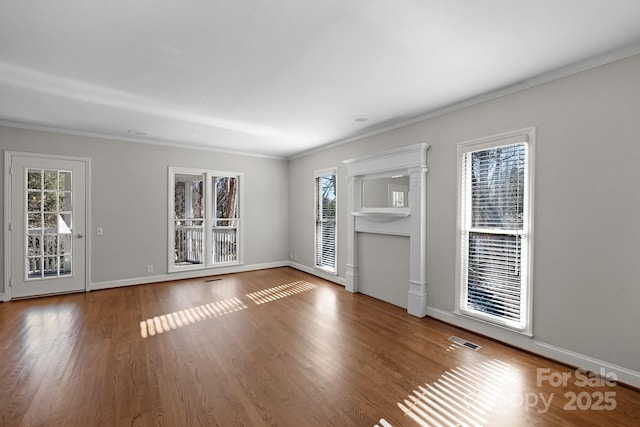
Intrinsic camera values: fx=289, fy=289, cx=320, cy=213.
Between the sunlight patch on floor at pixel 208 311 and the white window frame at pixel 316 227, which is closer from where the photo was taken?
the sunlight patch on floor at pixel 208 311

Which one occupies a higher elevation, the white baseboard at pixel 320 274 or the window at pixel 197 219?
the window at pixel 197 219

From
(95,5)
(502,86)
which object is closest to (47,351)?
(95,5)

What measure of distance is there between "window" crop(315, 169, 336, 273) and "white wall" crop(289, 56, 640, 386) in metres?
2.87

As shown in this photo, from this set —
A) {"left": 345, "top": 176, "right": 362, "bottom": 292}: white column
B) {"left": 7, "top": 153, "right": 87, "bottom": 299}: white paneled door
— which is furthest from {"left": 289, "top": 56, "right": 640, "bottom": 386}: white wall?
{"left": 7, "top": 153, "right": 87, "bottom": 299}: white paneled door

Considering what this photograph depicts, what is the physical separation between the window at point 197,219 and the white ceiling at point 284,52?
2086 millimetres

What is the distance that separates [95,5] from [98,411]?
8.96ft

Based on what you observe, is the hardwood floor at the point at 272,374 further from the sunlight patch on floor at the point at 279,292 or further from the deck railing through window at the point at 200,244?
the deck railing through window at the point at 200,244

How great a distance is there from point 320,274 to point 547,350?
3.91 metres

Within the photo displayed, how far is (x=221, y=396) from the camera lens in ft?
7.22

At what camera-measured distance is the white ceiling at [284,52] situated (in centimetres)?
192

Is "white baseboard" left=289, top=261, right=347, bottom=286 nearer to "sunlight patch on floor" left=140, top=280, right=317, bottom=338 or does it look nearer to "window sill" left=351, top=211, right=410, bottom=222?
"sunlight patch on floor" left=140, top=280, right=317, bottom=338

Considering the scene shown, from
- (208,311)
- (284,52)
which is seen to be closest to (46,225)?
(208,311)

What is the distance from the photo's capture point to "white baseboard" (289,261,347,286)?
544cm

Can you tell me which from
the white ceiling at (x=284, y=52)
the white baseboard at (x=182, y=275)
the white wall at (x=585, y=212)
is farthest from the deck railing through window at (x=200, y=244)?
the white wall at (x=585, y=212)
